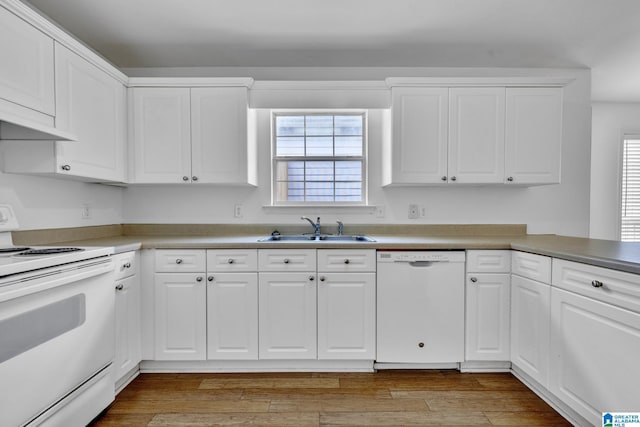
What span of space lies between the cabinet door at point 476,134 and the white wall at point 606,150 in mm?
2687

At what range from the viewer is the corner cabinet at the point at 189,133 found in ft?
8.20

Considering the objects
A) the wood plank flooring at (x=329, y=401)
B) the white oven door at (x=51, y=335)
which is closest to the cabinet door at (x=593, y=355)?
the wood plank flooring at (x=329, y=401)

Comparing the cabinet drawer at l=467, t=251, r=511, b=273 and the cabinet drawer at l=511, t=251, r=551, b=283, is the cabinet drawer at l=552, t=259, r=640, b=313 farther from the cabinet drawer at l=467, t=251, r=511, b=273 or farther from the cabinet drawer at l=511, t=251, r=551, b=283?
the cabinet drawer at l=467, t=251, r=511, b=273

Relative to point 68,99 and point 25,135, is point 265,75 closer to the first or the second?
point 68,99

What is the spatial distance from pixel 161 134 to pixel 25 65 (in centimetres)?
95

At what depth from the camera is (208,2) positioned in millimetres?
2094

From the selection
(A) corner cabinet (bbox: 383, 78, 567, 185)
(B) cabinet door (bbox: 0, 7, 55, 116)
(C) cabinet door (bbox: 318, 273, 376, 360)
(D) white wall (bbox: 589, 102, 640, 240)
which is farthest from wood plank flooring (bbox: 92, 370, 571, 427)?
(D) white wall (bbox: 589, 102, 640, 240)

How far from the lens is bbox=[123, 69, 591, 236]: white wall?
2.86 metres

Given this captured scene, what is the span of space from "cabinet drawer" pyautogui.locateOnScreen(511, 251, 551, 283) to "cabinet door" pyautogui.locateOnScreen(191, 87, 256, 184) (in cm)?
204

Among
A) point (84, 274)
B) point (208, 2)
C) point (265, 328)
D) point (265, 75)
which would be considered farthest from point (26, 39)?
point (265, 328)

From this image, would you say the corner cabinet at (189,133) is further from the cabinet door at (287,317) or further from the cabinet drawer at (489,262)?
the cabinet drawer at (489,262)

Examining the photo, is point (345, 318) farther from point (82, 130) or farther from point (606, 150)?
point (606, 150)

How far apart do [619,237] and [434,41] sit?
3.71m

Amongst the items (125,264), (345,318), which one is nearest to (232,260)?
(125,264)
